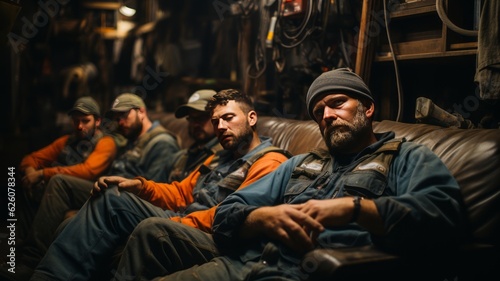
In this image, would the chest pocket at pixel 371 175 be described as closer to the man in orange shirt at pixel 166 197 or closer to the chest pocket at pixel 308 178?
the chest pocket at pixel 308 178

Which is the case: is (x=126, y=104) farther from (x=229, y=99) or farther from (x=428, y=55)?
(x=428, y=55)

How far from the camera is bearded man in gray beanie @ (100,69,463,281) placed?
1781 mm

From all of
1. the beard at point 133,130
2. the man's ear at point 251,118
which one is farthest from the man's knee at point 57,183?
the man's ear at point 251,118

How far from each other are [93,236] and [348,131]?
1.35 m

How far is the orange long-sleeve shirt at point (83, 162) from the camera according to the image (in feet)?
13.6

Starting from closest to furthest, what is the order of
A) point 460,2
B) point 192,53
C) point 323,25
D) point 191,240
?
point 191,240
point 460,2
point 323,25
point 192,53

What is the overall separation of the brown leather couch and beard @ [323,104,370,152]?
0.33 meters

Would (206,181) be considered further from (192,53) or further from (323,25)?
(192,53)

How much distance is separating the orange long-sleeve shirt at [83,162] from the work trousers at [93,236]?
164 cm

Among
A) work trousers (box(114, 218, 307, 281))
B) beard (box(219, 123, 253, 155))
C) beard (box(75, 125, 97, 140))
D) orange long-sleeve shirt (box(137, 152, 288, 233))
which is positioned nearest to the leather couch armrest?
work trousers (box(114, 218, 307, 281))

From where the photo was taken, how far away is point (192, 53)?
706cm

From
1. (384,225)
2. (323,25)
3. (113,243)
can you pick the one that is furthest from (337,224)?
(323,25)

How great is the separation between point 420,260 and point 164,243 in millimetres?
1041
